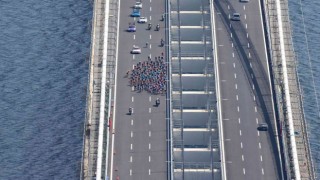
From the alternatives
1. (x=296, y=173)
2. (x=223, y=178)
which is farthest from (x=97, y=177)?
(x=296, y=173)

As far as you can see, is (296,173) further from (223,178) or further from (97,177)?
(97,177)
